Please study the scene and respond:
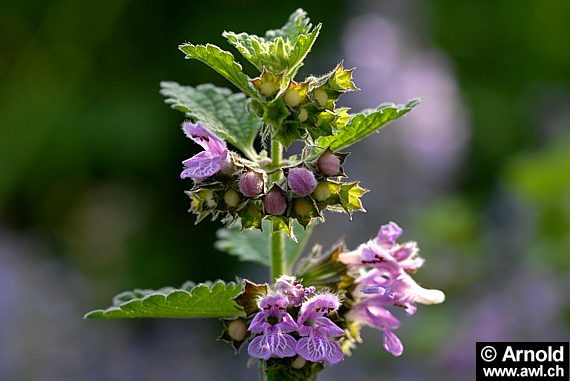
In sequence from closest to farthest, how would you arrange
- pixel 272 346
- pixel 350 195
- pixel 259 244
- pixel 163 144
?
pixel 272 346 < pixel 350 195 < pixel 259 244 < pixel 163 144

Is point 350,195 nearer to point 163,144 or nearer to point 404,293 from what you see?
point 404,293

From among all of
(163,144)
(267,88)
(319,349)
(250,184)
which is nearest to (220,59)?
(267,88)

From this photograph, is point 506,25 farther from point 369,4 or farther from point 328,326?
point 328,326

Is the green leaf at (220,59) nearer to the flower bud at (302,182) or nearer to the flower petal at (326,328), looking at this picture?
the flower bud at (302,182)

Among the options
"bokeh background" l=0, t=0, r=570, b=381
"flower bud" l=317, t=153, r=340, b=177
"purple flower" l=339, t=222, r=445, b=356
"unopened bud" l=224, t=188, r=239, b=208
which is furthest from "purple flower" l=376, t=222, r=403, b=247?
"bokeh background" l=0, t=0, r=570, b=381

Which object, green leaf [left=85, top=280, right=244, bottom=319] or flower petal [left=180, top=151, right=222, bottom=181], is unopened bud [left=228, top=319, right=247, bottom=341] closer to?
green leaf [left=85, top=280, right=244, bottom=319]

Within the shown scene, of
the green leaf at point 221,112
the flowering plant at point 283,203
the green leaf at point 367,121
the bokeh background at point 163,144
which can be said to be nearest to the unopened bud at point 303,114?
the flowering plant at point 283,203

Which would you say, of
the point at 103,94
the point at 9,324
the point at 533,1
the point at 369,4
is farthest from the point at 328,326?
the point at 533,1
